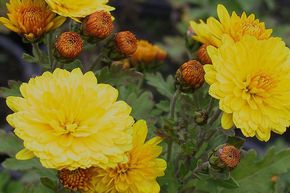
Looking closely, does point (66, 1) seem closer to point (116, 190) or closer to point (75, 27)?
point (75, 27)

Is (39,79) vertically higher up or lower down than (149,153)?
higher up

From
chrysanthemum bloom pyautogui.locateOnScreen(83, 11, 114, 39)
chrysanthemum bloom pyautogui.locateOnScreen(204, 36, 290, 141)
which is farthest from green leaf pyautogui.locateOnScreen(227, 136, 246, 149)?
chrysanthemum bloom pyautogui.locateOnScreen(83, 11, 114, 39)

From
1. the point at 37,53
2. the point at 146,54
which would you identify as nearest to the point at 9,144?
the point at 37,53

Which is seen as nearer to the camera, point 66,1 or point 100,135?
point 100,135

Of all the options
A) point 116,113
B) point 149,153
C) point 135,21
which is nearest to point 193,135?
point 149,153

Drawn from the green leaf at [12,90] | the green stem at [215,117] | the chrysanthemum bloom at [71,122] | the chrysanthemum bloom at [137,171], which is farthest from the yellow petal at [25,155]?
the green stem at [215,117]

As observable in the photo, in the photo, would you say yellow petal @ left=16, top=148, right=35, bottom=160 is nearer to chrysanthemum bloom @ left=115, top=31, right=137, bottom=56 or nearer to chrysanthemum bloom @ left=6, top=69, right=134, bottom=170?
chrysanthemum bloom @ left=6, top=69, right=134, bottom=170
